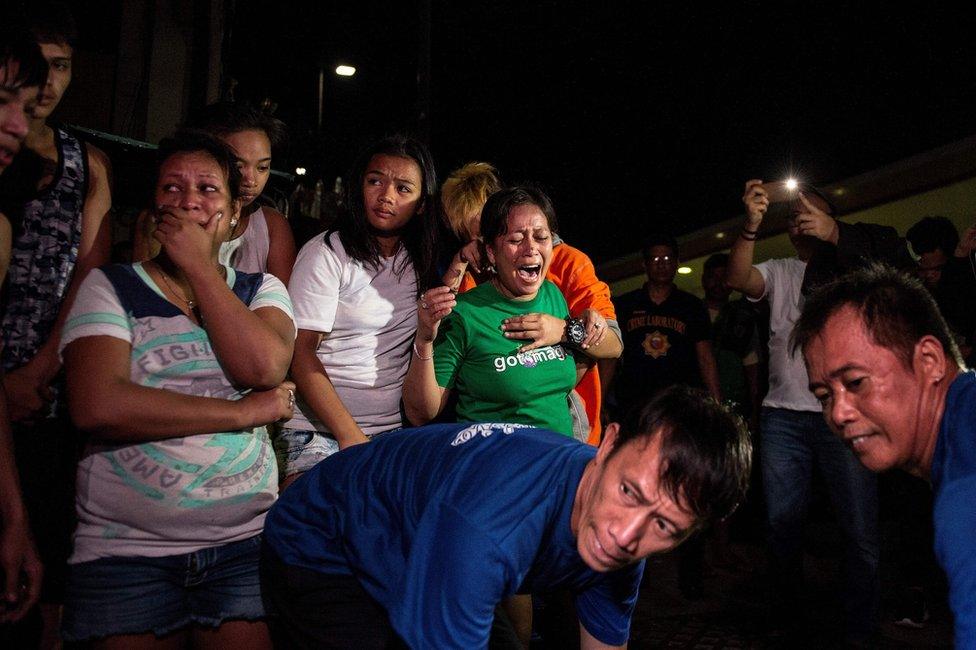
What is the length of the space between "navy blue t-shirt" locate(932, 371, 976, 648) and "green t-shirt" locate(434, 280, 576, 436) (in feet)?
4.42

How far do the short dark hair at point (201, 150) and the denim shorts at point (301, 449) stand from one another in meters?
0.80

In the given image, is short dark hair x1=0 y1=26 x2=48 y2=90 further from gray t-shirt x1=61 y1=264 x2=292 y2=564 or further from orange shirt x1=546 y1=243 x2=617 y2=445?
orange shirt x1=546 y1=243 x2=617 y2=445

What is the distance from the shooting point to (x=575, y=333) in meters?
2.75

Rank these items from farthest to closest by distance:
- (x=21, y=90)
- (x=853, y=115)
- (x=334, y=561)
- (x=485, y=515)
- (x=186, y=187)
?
(x=853, y=115), (x=186, y=187), (x=334, y=561), (x=21, y=90), (x=485, y=515)

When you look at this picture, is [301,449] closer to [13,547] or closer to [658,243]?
[13,547]

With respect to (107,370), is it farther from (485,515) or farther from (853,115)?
(853,115)

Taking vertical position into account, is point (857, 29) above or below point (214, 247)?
above

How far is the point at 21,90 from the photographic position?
170 cm

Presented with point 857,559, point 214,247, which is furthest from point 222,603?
point 857,559

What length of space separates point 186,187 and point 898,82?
7.69 m

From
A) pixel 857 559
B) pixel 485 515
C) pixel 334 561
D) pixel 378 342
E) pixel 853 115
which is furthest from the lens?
pixel 853 115

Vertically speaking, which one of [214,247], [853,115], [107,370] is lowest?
[107,370]

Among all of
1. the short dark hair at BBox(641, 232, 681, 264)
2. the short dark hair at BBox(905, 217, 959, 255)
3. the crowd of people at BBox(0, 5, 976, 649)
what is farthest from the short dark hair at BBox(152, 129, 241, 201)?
the short dark hair at BBox(905, 217, 959, 255)

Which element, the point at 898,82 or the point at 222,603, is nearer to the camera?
the point at 222,603
